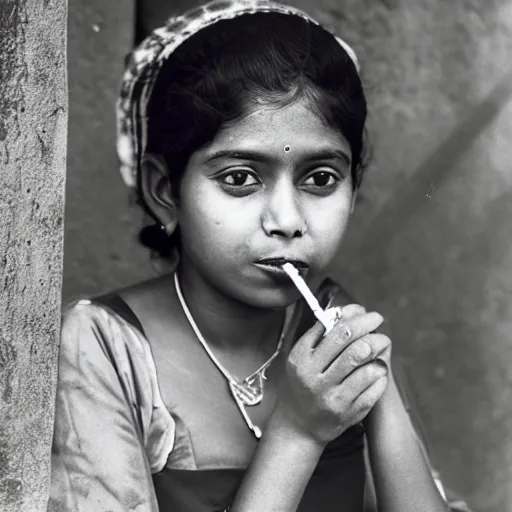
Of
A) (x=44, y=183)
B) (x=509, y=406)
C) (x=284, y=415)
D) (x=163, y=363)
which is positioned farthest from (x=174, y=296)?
(x=509, y=406)

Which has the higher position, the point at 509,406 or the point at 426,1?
the point at 426,1

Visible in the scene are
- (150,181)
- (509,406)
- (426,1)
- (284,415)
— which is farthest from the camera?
(509,406)

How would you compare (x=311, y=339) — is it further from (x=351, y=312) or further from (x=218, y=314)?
(x=218, y=314)

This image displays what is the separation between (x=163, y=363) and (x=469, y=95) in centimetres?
101

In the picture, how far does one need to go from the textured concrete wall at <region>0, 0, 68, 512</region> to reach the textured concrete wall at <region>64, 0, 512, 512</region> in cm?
69

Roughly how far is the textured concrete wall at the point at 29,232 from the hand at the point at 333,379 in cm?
39

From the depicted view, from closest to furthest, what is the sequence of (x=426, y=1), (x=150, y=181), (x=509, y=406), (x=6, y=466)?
(x=6, y=466)
(x=150, y=181)
(x=426, y=1)
(x=509, y=406)

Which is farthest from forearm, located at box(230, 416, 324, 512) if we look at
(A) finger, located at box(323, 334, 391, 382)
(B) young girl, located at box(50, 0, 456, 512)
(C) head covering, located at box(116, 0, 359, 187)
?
→ (C) head covering, located at box(116, 0, 359, 187)

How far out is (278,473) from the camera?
175 centimetres

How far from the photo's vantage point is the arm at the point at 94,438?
1.68m

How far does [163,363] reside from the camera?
6.17 feet

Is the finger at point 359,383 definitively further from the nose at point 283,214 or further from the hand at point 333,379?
the nose at point 283,214

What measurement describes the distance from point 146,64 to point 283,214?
419 millimetres

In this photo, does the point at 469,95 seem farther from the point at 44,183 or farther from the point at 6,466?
the point at 6,466
